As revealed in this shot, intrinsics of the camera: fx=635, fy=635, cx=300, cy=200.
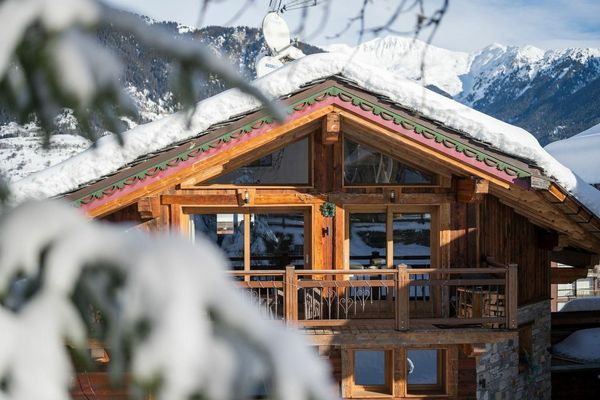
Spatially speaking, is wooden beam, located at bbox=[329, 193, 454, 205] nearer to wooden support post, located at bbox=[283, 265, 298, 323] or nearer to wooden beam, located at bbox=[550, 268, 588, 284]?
wooden support post, located at bbox=[283, 265, 298, 323]

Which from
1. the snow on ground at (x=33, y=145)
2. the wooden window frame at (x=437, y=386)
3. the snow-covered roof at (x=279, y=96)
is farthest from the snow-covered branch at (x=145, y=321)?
the wooden window frame at (x=437, y=386)

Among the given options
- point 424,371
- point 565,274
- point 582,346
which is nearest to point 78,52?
point 565,274

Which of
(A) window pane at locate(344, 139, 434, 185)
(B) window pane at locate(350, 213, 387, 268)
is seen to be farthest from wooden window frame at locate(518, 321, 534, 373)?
(A) window pane at locate(344, 139, 434, 185)

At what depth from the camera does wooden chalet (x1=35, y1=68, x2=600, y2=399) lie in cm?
851

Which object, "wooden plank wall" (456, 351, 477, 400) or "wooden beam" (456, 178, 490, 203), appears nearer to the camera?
"wooden beam" (456, 178, 490, 203)

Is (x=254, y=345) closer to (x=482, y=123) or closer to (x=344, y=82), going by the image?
(x=344, y=82)

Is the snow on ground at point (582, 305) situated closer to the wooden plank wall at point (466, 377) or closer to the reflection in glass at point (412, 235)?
the wooden plank wall at point (466, 377)

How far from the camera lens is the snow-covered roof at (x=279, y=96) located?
8469 mm

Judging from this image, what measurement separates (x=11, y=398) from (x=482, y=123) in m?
8.98

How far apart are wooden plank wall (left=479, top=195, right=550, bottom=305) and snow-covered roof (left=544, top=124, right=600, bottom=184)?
1148 centimetres

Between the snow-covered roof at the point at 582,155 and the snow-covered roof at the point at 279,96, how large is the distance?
47.1ft

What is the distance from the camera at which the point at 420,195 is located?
32.0 ft

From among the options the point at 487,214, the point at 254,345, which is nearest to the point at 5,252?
the point at 254,345

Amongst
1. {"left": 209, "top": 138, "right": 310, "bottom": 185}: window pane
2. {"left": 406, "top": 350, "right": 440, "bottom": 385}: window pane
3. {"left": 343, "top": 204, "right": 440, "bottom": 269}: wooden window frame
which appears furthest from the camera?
A: {"left": 406, "top": 350, "right": 440, "bottom": 385}: window pane
